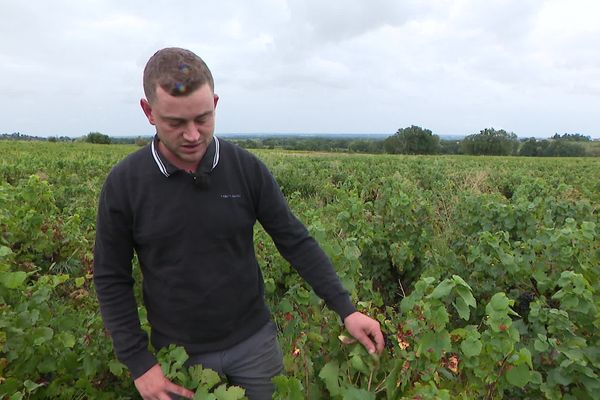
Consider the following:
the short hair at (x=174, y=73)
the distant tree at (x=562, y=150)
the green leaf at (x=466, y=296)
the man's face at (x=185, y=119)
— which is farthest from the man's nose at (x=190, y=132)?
the distant tree at (x=562, y=150)

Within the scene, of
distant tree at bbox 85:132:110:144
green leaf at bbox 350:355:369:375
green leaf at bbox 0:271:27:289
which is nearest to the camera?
green leaf at bbox 350:355:369:375

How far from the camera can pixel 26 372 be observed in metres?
2.15

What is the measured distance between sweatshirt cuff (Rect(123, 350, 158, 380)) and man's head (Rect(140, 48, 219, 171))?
79 centimetres

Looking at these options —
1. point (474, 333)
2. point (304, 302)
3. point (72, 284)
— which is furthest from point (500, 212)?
point (72, 284)

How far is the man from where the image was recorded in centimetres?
160

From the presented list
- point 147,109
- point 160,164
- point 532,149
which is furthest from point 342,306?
point 532,149

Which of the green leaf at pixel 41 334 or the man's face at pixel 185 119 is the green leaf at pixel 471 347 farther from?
the green leaf at pixel 41 334

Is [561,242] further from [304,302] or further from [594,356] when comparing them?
[304,302]

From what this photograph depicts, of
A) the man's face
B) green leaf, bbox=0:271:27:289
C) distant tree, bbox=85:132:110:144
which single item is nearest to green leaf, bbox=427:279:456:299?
the man's face

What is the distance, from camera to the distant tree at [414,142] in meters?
63.3

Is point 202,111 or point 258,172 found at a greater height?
point 202,111

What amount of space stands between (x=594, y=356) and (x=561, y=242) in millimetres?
958

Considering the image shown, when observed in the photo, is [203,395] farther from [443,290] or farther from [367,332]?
[443,290]

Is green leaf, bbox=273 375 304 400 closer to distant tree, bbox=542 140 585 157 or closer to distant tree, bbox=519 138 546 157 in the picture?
distant tree, bbox=542 140 585 157
